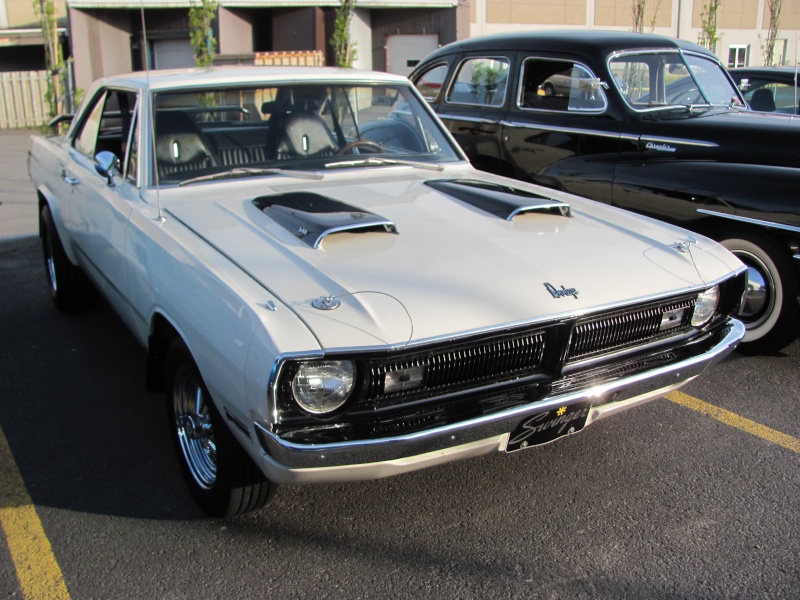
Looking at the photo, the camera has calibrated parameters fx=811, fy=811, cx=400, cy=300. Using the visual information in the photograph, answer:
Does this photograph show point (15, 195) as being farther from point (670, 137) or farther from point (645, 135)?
point (670, 137)

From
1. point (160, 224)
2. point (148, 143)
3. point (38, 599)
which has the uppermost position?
point (148, 143)

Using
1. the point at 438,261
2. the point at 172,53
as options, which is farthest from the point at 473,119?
the point at 172,53

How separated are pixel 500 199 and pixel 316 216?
919mm

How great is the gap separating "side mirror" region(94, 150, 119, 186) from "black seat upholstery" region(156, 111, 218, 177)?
32 centimetres

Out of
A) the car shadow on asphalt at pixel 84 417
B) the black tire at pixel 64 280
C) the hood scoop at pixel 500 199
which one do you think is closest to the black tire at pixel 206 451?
the car shadow on asphalt at pixel 84 417

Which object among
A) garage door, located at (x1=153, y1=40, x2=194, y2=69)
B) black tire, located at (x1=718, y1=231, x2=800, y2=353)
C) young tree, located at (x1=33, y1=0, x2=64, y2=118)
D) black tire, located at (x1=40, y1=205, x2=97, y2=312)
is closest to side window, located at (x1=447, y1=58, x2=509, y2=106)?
black tire, located at (x1=718, y1=231, x2=800, y2=353)

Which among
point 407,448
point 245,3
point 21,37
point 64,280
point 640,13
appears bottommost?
point 64,280

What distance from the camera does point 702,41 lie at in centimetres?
2222

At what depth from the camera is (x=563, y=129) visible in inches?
233

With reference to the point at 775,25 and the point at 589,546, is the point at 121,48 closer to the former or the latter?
the point at 775,25

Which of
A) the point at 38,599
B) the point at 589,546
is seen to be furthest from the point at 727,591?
the point at 38,599

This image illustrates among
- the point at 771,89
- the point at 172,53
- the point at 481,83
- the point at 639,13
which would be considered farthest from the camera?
the point at 639,13

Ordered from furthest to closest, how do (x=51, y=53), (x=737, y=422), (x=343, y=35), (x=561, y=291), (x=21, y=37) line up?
1. (x=21, y=37)
2. (x=343, y=35)
3. (x=51, y=53)
4. (x=737, y=422)
5. (x=561, y=291)

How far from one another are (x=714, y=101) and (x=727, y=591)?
165 inches
